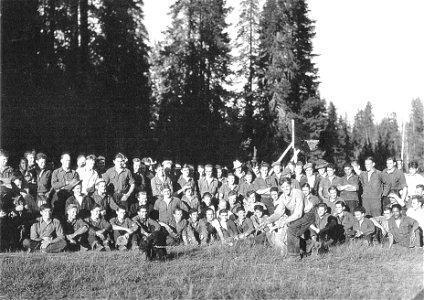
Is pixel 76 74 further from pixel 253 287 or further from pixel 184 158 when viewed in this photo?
pixel 253 287

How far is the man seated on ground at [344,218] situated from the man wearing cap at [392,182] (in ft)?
4.00

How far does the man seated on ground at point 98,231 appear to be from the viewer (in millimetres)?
10078

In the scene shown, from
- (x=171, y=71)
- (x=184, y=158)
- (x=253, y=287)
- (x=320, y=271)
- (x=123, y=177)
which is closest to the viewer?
(x=253, y=287)

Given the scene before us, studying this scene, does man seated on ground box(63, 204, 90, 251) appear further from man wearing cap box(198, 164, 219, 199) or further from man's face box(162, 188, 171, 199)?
man wearing cap box(198, 164, 219, 199)

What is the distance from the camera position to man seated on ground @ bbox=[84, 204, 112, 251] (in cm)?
1008

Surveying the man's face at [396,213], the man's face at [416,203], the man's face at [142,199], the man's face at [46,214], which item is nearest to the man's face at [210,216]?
the man's face at [142,199]

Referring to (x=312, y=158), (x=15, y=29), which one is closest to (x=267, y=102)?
(x=312, y=158)

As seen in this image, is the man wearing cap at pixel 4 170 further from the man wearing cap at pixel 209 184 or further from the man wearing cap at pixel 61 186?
the man wearing cap at pixel 209 184

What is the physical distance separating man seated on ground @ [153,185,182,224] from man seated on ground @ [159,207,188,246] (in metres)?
0.09

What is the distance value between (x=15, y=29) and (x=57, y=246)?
13.1 metres

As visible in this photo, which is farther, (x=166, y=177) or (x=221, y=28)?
(x=221, y=28)

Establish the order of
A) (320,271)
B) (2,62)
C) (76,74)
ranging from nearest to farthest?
(320,271)
(2,62)
(76,74)

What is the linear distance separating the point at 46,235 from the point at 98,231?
1.00m

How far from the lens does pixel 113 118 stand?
79.8 ft
